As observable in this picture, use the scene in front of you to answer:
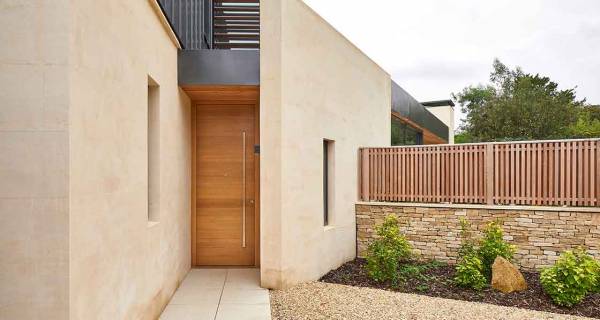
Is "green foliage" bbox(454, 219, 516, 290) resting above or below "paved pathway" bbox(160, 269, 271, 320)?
above

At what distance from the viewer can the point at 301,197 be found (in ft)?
21.1

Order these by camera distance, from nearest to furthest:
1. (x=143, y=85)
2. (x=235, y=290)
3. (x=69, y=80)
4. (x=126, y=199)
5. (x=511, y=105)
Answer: (x=69, y=80)
(x=126, y=199)
(x=143, y=85)
(x=235, y=290)
(x=511, y=105)

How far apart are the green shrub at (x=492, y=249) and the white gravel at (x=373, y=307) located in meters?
1.12

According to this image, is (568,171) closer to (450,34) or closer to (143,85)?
(143,85)

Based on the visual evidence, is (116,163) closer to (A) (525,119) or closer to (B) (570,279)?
(B) (570,279)

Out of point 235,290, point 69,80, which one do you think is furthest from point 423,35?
point 69,80

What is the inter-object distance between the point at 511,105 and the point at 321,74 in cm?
1916

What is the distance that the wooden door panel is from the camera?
7.34 metres

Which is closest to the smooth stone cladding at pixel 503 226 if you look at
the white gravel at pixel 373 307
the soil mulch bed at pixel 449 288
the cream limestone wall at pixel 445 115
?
the soil mulch bed at pixel 449 288

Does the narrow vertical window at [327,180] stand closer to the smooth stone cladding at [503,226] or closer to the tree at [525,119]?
the smooth stone cladding at [503,226]

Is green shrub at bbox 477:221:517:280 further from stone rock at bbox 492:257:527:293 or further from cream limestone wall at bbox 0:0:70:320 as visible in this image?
cream limestone wall at bbox 0:0:70:320

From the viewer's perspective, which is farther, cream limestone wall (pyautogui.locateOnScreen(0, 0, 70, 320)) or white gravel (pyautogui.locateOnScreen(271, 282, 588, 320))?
white gravel (pyautogui.locateOnScreen(271, 282, 588, 320))

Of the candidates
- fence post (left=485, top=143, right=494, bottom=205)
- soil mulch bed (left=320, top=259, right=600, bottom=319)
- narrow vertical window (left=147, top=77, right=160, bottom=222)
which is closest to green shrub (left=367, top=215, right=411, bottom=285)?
soil mulch bed (left=320, top=259, right=600, bottom=319)

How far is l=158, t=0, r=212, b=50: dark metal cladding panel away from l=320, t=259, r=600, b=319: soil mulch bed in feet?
15.0
